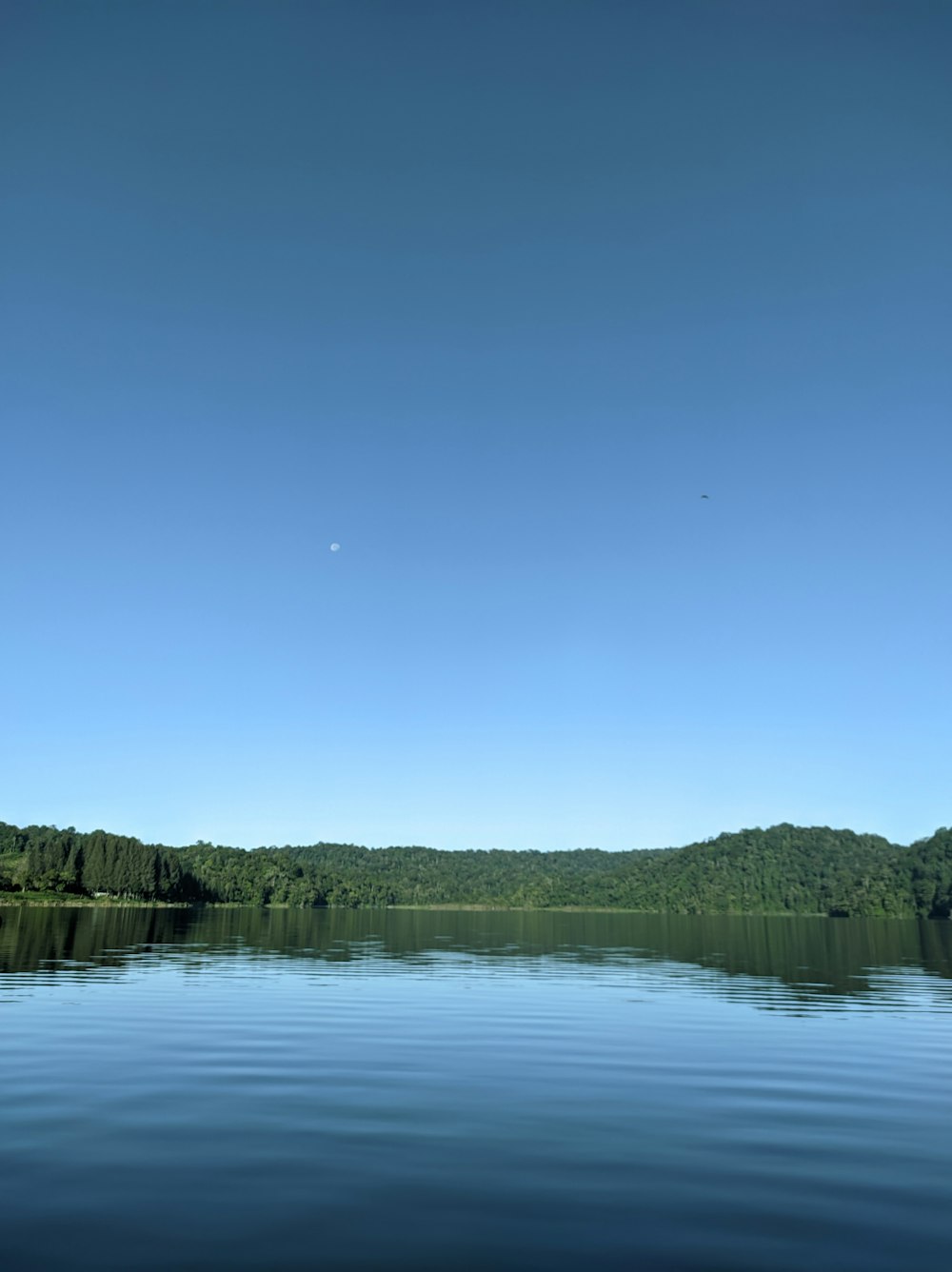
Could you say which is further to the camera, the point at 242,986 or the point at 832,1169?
the point at 242,986

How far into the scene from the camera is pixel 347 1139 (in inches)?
715

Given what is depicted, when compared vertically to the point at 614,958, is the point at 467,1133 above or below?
above

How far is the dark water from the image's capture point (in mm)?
12641

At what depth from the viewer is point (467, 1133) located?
1911 centimetres

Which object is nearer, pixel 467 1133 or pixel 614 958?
pixel 467 1133

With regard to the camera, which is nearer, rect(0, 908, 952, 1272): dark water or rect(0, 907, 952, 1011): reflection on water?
rect(0, 908, 952, 1272): dark water

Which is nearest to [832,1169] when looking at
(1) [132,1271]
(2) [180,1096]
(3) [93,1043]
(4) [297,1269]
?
(4) [297,1269]

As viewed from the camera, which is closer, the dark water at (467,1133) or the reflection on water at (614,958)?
the dark water at (467,1133)

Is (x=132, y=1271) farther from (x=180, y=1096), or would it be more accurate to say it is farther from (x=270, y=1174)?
(x=180, y=1096)

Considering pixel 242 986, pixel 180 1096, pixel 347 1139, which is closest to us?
pixel 347 1139

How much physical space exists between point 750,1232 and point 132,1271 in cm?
859

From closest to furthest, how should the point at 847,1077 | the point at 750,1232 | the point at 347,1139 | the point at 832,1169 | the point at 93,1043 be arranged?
the point at 750,1232 → the point at 832,1169 → the point at 347,1139 → the point at 847,1077 → the point at 93,1043

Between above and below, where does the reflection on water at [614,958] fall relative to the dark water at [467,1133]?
below

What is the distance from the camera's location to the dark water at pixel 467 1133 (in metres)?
12.6
